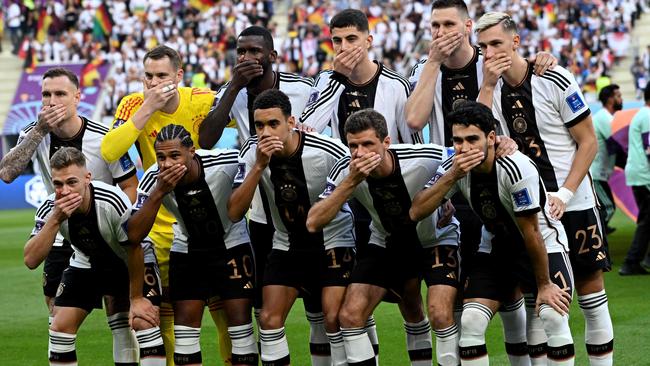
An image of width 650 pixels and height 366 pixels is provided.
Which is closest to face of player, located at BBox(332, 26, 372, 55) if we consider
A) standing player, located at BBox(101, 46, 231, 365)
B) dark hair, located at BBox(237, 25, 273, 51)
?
dark hair, located at BBox(237, 25, 273, 51)

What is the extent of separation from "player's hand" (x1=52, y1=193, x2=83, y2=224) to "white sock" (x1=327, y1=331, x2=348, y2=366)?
1765 mm

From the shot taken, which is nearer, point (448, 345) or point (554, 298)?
point (554, 298)

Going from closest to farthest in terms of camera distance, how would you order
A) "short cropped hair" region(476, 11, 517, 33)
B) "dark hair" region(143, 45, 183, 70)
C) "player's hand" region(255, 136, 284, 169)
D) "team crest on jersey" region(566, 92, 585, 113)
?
"player's hand" region(255, 136, 284, 169), "short cropped hair" region(476, 11, 517, 33), "team crest on jersey" region(566, 92, 585, 113), "dark hair" region(143, 45, 183, 70)

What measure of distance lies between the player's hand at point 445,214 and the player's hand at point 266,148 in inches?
44.8

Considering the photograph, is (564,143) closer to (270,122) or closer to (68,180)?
(270,122)

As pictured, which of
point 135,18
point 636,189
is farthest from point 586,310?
point 135,18

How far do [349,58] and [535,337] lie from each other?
2187mm

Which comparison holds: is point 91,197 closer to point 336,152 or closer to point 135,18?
point 336,152

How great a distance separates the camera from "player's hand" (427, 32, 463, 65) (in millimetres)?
7164

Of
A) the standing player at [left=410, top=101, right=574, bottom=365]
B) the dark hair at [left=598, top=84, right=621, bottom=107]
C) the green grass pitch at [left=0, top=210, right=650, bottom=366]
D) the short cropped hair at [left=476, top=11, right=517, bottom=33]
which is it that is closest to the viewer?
the standing player at [left=410, top=101, right=574, bottom=365]

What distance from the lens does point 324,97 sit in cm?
750

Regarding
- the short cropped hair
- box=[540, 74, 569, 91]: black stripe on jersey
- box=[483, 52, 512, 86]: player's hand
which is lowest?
box=[540, 74, 569, 91]: black stripe on jersey

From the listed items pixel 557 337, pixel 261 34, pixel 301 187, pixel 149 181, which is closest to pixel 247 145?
pixel 301 187

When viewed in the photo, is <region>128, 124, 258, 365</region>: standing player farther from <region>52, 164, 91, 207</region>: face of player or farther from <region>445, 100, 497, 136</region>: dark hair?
<region>445, 100, 497, 136</region>: dark hair
